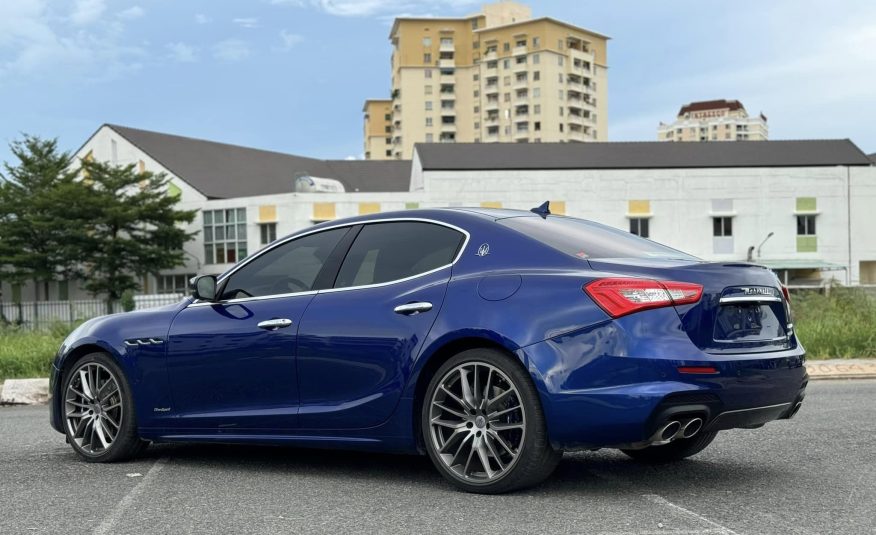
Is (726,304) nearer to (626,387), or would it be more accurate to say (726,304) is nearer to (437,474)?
(626,387)

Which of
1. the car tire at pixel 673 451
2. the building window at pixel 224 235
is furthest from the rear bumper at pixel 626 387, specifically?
the building window at pixel 224 235

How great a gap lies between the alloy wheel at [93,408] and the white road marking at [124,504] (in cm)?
38

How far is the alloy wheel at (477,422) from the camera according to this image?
4980 millimetres

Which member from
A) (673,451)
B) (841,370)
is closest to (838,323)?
(841,370)

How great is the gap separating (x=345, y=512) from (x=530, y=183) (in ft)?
215

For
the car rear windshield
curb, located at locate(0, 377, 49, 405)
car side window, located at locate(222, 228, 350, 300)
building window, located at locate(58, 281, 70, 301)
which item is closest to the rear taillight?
the car rear windshield

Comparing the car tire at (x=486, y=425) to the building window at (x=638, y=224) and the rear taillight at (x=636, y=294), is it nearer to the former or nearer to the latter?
the rear taillight at (x=636, y=294)

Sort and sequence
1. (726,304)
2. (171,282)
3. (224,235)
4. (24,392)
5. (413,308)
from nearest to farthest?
(726,304)
(413,308)
(24,392)
(224,235)
(171,282)

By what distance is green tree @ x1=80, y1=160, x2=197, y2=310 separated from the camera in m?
66.1

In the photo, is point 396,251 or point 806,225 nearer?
point 396,251

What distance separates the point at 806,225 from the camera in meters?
70.1

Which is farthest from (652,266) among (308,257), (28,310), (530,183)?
(530,183)

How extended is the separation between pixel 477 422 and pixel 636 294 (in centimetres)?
101

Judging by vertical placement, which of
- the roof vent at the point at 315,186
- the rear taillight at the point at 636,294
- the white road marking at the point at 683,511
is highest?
the roof vent at the point at 315,186
